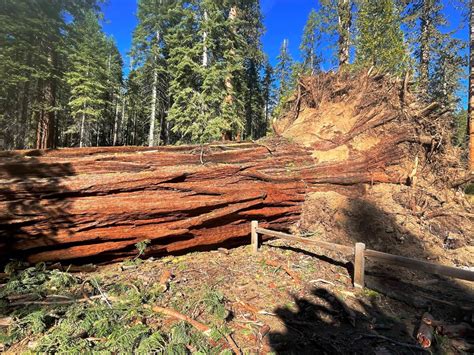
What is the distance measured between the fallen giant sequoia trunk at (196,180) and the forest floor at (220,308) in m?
0.57

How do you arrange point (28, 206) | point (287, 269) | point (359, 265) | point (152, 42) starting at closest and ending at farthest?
point (28, 206) < point (359, 265) < point (287, 269) < point (152, 42)

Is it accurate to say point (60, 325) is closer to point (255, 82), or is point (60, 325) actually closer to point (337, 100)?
point (337, 100)

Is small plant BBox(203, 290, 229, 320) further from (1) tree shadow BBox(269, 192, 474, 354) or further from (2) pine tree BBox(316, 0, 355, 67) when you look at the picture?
(2) pine tree BBox(316, 0, 355, 67)

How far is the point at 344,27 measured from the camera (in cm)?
1566

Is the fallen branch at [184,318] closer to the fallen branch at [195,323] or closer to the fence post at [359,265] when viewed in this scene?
the fallen branch at [195,323]

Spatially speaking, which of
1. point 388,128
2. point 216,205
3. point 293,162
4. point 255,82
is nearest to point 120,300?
point 216,205

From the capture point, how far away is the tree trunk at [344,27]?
49.7 ft

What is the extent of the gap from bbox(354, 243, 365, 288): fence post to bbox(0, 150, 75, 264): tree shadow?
16.3 ft

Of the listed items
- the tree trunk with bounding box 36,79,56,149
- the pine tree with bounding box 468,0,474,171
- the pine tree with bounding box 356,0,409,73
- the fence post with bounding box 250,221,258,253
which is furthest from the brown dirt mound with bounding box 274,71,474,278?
the tree trunk with bounding box 36,79,56,149

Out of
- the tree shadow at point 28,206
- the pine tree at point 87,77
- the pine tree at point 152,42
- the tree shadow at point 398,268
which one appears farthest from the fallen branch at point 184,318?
the pine tree at point 87,77

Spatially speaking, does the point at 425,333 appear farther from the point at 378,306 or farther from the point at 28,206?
the point at 28,206

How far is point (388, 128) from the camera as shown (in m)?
8.98

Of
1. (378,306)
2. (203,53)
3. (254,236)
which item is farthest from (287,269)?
(203,53)

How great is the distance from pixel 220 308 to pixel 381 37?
13.4m
